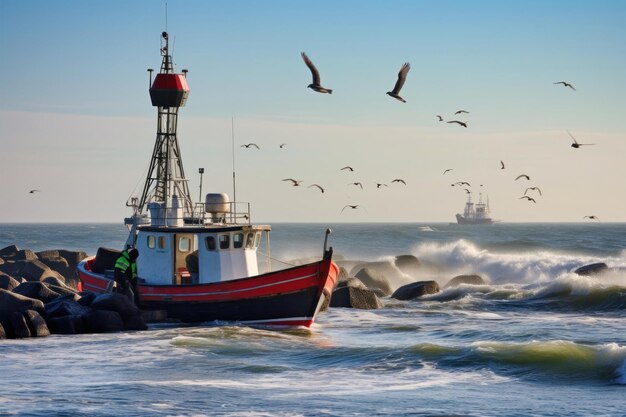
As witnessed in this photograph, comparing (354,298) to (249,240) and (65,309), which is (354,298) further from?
(65,309)

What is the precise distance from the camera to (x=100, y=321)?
2705 cm

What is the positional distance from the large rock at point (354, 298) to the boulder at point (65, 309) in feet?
34.2

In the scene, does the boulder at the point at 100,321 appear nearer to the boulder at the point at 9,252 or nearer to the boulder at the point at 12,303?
the boulder at the point at 12,303

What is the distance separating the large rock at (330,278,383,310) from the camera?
3547cm

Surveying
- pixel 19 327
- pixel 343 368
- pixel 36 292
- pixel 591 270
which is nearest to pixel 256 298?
pixel 343 368

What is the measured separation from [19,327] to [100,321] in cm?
231

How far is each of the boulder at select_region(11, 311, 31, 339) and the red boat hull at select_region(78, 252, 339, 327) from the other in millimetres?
4136

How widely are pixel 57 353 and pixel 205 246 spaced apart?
6.42m

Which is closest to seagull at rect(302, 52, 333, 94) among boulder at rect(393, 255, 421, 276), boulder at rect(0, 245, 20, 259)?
boulder at rect(0, 245, 20, 259)

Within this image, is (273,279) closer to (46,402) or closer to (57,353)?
(57,353)

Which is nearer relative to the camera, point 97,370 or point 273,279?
point 97,370

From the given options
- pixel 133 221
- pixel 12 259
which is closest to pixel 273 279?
pixel 133 221

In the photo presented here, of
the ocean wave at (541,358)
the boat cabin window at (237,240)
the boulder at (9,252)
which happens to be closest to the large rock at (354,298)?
the boat cabin window at (237,240)

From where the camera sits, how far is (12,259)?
174 feet
